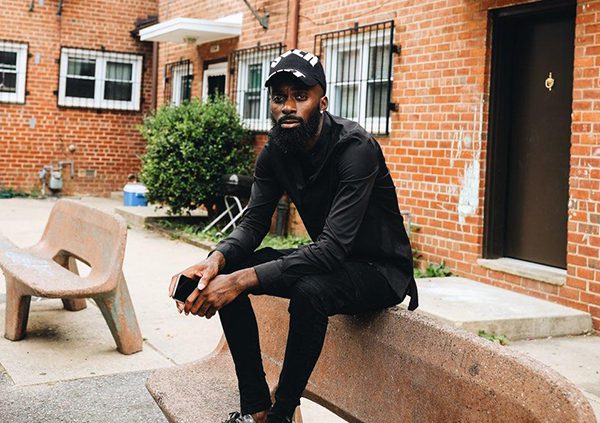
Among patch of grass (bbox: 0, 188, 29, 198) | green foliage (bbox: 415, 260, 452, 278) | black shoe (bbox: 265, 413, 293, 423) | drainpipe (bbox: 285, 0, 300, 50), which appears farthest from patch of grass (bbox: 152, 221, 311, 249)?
black shoe (bbox: 265, 413, 293, 423)

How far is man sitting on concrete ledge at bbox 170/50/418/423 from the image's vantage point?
2.80m

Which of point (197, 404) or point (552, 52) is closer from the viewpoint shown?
point (197, 404)

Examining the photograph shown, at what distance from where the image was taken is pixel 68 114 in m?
16.6

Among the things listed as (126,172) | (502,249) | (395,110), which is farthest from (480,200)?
(126,172)

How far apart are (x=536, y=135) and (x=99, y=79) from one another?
1175 centimetres

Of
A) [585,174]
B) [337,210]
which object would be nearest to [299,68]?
[337,210]

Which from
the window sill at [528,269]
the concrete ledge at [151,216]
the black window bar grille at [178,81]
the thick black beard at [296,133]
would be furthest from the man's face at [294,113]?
the black window bar grille at [178,81]

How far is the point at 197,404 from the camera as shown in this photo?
123 inches

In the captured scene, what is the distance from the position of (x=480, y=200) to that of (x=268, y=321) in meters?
4.31

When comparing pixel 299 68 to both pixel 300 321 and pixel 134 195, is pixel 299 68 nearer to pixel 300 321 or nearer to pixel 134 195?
pixel 300 321

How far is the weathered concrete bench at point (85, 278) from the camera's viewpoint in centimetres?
500

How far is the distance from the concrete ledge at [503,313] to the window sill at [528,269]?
181 millimetres

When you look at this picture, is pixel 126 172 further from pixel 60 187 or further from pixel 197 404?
pixel 197 404

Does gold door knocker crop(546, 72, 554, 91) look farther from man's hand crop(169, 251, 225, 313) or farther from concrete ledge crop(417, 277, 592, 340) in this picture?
man's hand crop(169, 251, 225, 313)
